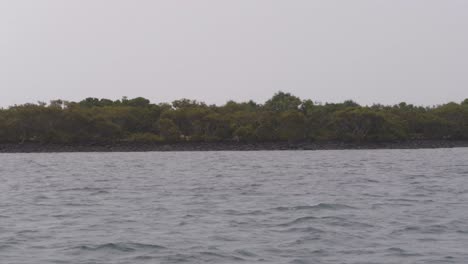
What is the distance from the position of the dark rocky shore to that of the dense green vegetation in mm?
2028

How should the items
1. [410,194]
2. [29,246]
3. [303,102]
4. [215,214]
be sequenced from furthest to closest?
[303,102] → [410,194] → [215,214] → [29,246]

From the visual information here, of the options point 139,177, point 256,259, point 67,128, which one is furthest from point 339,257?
point 67,128

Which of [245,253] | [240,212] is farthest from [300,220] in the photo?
[245,253]

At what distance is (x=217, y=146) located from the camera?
11300 cm

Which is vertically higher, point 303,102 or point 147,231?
point 303,102

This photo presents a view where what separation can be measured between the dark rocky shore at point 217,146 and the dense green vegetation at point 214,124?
2.03 meters

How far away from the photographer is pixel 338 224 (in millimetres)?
17766

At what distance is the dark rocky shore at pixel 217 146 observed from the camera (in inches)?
4247

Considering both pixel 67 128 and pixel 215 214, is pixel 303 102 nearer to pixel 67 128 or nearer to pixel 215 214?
pixel 67 128

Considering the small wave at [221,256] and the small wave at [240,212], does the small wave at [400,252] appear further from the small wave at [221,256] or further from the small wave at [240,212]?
the small wave at [240,212]

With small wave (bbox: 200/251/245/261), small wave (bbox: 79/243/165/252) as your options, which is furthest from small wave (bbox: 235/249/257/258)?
small wave (bbox: 79/243/165/252)

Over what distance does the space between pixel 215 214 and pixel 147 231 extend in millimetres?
3482

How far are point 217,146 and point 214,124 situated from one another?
23.4 ft

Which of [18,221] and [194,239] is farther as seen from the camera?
[18,221]
